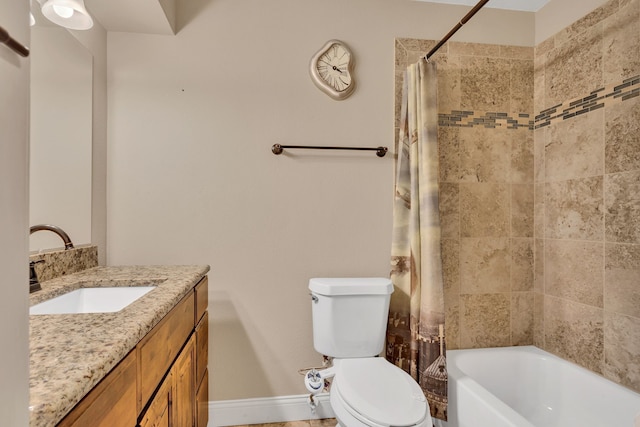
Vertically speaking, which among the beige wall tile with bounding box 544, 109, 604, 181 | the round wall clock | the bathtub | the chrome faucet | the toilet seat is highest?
the round wall clock

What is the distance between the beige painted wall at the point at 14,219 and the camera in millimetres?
322

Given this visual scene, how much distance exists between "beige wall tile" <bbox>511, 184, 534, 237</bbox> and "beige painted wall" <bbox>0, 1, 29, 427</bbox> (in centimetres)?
234

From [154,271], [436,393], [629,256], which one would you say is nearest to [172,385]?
[154,271]

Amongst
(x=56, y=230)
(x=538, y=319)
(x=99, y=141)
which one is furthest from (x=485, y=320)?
(x=99, y=141)

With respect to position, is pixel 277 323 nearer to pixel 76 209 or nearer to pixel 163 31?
pixel 76 209

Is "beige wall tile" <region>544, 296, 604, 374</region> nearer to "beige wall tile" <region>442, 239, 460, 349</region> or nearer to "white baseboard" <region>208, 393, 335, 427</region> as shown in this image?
"beige wall tile" <region>442, 239, 460, 349</region>

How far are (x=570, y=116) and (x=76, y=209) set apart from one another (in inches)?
104

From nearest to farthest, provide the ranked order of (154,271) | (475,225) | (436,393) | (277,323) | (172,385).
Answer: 1. (172,385)
2. (154,271)
3. (436,393)
4. (277,323)
5. (475,225)

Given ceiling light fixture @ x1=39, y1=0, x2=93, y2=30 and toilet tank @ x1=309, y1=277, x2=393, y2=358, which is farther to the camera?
toilet tank @ x1=309, y1=277, x2=393, y2=358

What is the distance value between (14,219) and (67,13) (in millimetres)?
1362

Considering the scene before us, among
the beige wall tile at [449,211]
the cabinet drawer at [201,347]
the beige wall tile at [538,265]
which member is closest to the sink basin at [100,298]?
the cabinet drawer at [201,347]

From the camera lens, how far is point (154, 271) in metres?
1.55


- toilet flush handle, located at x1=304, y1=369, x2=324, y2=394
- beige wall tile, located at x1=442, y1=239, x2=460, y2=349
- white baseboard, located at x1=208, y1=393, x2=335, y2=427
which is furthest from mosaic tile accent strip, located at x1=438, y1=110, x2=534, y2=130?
white baseboard, located at x1=208, y1=393, x2=335, y2=427

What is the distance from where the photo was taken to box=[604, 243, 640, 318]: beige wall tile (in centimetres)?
154
